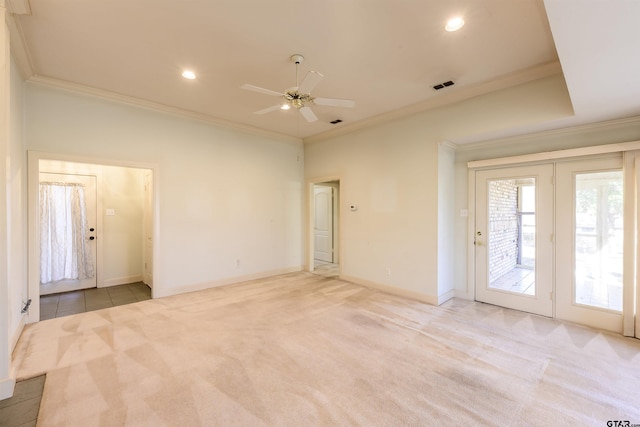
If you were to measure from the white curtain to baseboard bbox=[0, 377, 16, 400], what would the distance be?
3462 millimetres

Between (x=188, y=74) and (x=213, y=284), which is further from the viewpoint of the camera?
(x=213, y=284)

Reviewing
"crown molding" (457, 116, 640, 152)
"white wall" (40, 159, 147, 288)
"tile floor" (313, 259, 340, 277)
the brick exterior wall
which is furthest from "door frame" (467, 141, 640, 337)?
"white wall" (40, 159, 147, 288)

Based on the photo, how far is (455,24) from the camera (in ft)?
8.09

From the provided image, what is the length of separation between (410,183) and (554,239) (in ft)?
6.64

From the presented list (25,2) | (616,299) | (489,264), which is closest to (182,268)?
(25,2)

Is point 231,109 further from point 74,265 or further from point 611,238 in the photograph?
point 611,238

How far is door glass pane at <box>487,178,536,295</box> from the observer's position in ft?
12.7

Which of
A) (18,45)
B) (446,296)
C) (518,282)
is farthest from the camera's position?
(446,296)

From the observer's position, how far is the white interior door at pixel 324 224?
770cm

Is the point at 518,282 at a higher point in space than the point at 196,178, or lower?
lower

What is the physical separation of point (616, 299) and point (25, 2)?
6.59m

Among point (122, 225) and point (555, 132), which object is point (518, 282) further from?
point (122, 225)

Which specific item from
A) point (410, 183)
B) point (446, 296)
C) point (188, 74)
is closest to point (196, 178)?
point (188, 74)

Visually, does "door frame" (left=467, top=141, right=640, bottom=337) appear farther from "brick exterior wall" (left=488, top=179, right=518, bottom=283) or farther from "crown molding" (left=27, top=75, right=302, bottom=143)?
"crown molding" (left=27, top=75, right=302, bottom=143)
